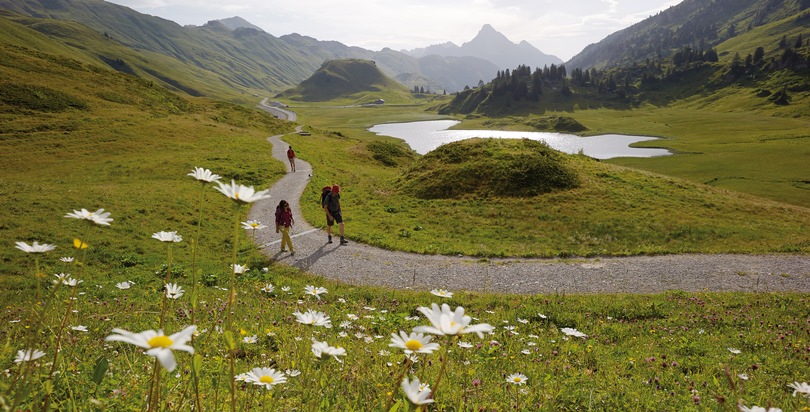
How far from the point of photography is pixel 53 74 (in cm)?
6681

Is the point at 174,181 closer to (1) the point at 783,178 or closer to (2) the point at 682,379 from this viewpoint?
(2) the point at 682,379

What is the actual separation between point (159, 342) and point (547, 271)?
19018 millimetres

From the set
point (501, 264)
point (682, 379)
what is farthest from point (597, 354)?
point (501, 264)

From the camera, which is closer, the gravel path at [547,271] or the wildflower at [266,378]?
the wildflower at [266,378]

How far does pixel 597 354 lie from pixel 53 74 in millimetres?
87825

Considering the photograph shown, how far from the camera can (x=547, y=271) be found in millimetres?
18969

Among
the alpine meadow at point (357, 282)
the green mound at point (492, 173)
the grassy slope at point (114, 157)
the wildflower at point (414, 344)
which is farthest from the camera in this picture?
the green mound at point (492, 173)

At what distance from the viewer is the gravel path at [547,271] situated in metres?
17.2

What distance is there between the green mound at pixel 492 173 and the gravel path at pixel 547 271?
1260 cm

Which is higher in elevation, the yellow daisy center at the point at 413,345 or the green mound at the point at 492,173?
the yellow daisy center at the point at 413,345

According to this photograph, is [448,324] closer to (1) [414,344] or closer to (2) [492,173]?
(1) [414,344]

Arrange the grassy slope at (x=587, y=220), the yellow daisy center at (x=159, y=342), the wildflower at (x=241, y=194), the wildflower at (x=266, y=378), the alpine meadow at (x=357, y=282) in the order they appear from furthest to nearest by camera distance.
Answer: the grassy slope at (x=587, y=220) < the alpine meadow at (x=357, y=282) < the wildflower at (x=266, y=378) < the wildflower at (x=241, y=194) < the yellow daisy center at (x=159, y=342)

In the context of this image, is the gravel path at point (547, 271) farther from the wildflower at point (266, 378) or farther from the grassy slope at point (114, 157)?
the wildflower at point (266, 378)

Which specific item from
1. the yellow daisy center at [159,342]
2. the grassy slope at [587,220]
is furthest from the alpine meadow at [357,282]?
the grassy slope at [587,220]
